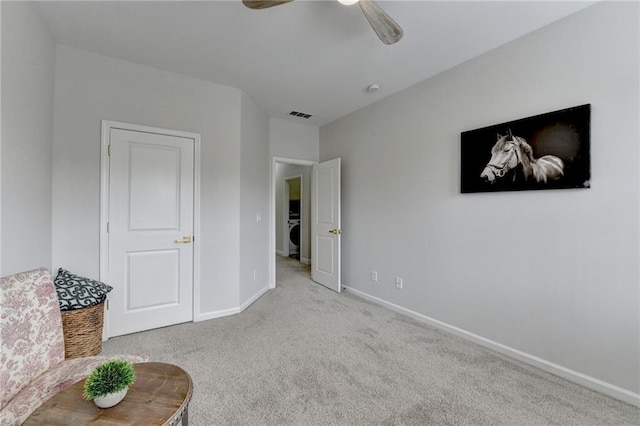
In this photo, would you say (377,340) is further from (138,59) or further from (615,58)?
(138,59)

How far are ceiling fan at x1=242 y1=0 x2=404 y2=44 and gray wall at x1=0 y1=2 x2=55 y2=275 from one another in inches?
55.9

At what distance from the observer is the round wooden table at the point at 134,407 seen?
3.25 feet

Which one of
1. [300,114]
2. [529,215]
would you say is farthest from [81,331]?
[529,215]

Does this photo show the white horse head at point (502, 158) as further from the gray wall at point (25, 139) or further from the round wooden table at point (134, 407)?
the gray wall at point (25, 139)

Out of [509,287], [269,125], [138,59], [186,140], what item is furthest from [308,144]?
[509,287]

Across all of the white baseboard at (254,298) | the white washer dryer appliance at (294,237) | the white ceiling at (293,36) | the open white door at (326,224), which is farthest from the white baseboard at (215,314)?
the white washer dryer appliance at (294,237)

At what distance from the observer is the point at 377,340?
2.63 metres

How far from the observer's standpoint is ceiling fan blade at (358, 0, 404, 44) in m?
1.59

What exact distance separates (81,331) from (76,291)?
0.98ft

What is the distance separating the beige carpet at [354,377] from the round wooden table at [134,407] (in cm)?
62

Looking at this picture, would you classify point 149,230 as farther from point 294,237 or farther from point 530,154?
point 294,237

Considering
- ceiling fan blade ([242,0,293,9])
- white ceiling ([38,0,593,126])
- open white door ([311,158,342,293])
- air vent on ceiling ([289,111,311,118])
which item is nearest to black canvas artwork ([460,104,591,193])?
white ceiling ([38,0,593,126])

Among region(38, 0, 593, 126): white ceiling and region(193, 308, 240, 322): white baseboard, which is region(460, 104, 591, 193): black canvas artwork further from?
region(193, 308, 240, 322): white baseboard

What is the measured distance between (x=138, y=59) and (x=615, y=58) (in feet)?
12.4
